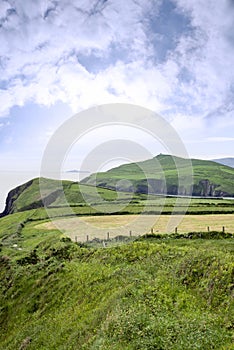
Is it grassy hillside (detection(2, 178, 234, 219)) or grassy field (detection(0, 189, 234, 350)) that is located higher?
grassy hillside (detection(2, 178, 234, 219))

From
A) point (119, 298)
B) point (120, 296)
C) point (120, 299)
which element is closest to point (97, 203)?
point (120, 296)

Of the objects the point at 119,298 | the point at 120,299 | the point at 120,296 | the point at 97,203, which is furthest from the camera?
the point at 97,203

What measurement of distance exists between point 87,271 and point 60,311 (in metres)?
4.36

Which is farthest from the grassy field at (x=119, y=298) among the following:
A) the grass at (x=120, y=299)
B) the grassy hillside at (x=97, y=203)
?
the grassy hillside at (x=97, y=203)

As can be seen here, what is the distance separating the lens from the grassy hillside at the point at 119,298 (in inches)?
606

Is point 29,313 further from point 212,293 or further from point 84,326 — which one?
point 212,293

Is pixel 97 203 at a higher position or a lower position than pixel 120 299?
higher

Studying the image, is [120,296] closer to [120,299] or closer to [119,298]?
[119,298]

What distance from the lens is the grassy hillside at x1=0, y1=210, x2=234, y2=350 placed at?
15403 millimetres

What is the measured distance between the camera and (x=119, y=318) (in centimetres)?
1716

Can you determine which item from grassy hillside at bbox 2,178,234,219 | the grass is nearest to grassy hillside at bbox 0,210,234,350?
the grass

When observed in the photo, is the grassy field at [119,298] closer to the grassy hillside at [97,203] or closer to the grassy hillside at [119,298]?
the grassy hillside at [119,298]

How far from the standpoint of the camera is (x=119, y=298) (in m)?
20.2

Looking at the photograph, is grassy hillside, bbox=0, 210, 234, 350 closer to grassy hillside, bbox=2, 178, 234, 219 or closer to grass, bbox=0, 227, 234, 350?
grass, bbox=0, 227, 234, 350
